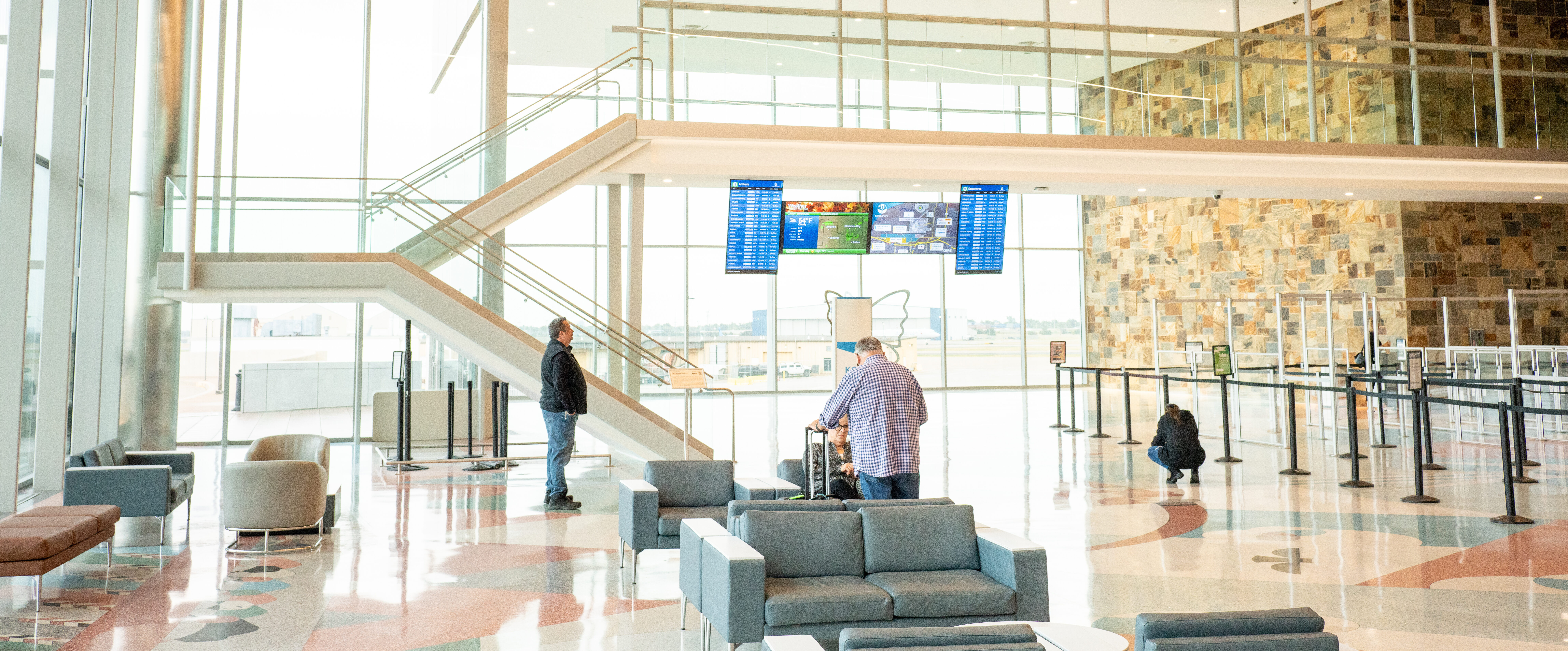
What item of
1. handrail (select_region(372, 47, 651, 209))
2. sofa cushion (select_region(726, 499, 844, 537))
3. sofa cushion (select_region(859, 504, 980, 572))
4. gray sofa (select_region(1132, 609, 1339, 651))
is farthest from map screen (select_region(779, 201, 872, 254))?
gray sofa (select_region(1132, 609, 1339, 651))

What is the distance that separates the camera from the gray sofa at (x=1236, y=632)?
247 cm

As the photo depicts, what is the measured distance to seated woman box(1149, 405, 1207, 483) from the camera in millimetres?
8906

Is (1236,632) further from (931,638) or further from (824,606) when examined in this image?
(824,606)

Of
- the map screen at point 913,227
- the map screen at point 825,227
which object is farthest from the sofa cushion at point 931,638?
the map screen at point 913,227

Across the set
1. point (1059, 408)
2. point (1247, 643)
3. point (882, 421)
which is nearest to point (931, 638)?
point (1247, 643)

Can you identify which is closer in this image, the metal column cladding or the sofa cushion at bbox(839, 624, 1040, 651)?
the sofa cushion at bbox(839, 624, 1040, 651)

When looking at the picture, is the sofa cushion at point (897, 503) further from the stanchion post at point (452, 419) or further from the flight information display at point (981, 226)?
the flight information display at point (981, 226)

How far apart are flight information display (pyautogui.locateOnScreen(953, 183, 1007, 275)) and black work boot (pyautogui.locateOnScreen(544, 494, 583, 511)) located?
6075mm

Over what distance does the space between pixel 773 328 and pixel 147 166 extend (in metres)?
13.4

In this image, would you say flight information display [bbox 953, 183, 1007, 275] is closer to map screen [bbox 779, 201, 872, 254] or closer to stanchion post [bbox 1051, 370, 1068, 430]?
map screen [bbox 779, 201, 872, 254]

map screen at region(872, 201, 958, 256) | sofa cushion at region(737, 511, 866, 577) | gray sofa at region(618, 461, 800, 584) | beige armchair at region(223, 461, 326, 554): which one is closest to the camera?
sofa cushion at region(737, 511, 866, 577)

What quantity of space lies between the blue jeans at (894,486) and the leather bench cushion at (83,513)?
14.5 ft

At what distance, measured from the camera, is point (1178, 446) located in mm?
8914

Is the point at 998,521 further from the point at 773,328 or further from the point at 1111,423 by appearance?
the point at 773,328
